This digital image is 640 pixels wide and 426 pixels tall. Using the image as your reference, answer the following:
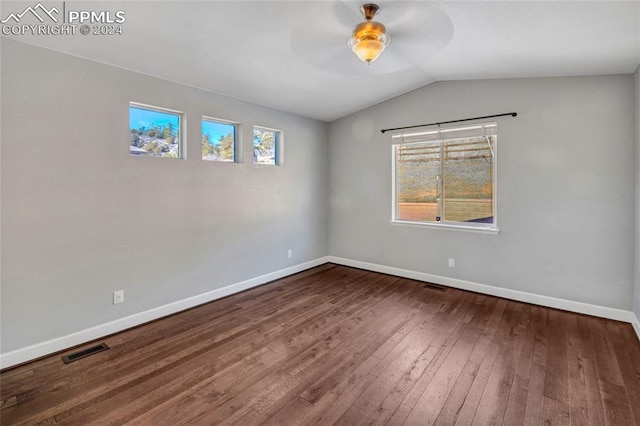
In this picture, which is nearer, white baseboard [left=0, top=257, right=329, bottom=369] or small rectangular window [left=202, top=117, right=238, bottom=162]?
white baseboard [left=0, top=257, right=329, bottom=369]

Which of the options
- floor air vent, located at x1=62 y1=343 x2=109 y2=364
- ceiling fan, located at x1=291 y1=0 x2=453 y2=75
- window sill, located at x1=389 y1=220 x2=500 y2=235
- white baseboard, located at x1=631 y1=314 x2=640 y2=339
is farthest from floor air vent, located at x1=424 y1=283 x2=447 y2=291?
floor air vent, located at x1=62 y1=343 x2=109 y2=364

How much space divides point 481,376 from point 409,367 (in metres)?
0.50

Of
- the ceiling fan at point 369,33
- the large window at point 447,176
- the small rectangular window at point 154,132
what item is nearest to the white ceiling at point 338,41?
the ceiling fan at point 369,33

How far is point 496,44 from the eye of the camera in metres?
2.73

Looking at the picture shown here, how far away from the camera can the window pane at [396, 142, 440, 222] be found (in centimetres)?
440

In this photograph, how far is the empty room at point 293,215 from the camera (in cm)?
208

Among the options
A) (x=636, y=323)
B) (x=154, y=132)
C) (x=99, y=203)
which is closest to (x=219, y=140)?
(x=154, y=132)

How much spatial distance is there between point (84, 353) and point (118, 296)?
1.74ft

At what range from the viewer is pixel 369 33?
2.33 meters

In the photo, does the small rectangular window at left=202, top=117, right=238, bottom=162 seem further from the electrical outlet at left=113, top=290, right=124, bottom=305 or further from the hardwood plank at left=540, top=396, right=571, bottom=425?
the hardwood plank at left=540, top=396, right=571, bottom=425

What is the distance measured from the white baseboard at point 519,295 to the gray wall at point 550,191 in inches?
2.5

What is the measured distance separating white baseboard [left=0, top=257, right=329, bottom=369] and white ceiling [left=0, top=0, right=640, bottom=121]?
2406 millimetres

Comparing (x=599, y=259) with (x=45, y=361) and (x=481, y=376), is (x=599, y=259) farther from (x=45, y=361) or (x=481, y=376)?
(x=45, y=361)

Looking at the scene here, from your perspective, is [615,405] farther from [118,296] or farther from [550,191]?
[118,296]
